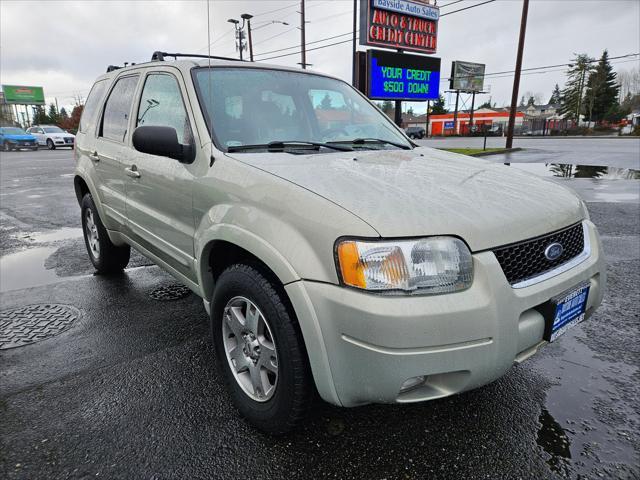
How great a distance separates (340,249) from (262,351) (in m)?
0.73

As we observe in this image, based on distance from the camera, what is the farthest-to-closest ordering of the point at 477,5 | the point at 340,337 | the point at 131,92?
1. the point at 477,5
2. the point at 131,92
3. the point at 340,337

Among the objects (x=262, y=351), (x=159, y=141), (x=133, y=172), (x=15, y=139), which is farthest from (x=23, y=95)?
(x=262, y=351)

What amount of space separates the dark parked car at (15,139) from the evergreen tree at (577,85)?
75.8 m

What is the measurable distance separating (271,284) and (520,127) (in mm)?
81902

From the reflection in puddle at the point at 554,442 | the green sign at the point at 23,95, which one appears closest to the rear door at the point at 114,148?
the reflection in puddle at the point at 554,442

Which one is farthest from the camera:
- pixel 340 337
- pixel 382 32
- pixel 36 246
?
pixel 382 32

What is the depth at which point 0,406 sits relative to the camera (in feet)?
8.02

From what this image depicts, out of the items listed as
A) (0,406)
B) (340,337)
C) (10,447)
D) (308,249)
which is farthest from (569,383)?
(0,406)

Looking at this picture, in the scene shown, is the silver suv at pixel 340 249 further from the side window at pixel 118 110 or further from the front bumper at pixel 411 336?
the side window at pixel 118 110

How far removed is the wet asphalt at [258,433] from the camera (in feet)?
6.46

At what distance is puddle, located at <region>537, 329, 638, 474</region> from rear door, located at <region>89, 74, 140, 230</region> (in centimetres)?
325

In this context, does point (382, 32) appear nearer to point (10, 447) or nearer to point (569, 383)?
point (569, 383)

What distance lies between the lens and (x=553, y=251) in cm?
201

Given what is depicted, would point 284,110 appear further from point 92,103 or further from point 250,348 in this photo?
point 92,103
